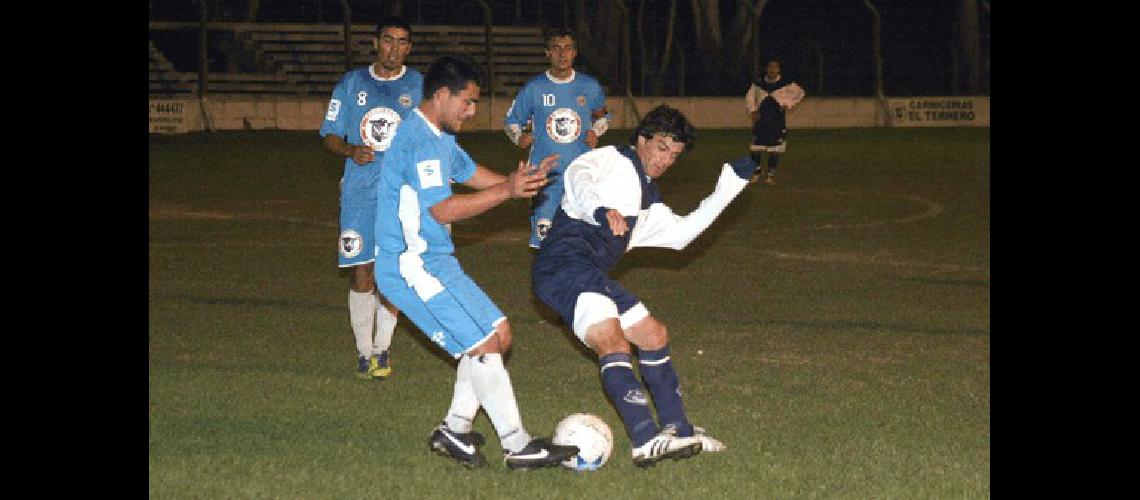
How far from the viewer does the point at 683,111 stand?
37719mm

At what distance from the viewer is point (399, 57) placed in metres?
9.88

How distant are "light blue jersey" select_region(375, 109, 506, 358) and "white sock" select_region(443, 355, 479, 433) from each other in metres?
0.21

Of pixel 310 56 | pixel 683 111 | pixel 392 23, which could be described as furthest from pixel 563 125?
pixel 310 56

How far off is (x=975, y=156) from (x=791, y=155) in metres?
3.24

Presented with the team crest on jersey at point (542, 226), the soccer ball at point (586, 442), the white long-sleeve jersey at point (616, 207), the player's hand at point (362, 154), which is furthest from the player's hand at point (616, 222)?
the team crest on jersey at point (542, 226)

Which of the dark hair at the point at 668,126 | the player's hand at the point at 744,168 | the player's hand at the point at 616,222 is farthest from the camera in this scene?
the player's hand at the point at 744,168

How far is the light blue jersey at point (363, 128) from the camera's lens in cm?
982

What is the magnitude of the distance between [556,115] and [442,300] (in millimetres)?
5677

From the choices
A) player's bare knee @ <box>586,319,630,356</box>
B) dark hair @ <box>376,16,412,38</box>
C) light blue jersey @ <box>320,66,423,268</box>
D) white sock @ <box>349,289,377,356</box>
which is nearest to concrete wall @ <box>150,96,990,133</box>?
light blue jersey @ <box>320,66,423,268</box>

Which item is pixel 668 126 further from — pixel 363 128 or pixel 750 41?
pixel 750 41

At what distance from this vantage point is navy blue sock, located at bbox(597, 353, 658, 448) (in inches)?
288

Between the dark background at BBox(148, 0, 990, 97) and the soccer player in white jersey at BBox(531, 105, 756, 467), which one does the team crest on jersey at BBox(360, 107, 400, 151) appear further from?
the dark background at BBox(148, 0, 990, 97)

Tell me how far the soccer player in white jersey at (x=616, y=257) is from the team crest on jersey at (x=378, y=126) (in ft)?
7.79

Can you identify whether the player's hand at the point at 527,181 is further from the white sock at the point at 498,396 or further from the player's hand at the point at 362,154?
the player's hand at the point at 362,154
